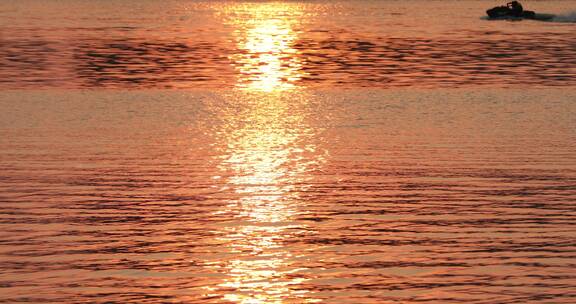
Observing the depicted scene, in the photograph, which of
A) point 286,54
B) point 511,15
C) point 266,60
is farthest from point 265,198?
point 511,15

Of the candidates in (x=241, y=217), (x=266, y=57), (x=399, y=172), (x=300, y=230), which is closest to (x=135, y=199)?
(x=241, y=217)

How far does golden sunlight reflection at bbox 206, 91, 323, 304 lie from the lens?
938 centimetres

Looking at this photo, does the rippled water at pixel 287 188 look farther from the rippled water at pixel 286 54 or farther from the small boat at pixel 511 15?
the small boat at pixel 511 15

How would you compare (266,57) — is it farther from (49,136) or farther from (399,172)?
(399,172)

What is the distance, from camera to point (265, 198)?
13297 mm

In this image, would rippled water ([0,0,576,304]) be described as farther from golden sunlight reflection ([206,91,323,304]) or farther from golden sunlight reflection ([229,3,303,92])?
golden sunlight reflection ([229,3,303,92])

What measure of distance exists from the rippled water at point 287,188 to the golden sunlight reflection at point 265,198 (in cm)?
3

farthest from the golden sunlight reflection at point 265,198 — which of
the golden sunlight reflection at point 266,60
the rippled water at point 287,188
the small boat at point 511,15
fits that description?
the small boat at point 511,15

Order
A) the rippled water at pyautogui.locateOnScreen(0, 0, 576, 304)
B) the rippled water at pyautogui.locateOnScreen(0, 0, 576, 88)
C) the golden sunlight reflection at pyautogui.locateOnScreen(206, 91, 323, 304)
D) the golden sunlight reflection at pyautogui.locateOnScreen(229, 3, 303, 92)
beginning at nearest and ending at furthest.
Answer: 1. the golden sunlight reflection at pyautogui.locateOnScreen(206, 91, 323, 304)
2. the rippled water at pyautogui.locateOnScreen(0, 0, 576, 304)
3. the golden sunlight reflection at pyautogui.locateOnScreen(229, 3, 303, 92)
4. the rippled water at pyautogui.locateOnScreen(0, 0, 576, 88)

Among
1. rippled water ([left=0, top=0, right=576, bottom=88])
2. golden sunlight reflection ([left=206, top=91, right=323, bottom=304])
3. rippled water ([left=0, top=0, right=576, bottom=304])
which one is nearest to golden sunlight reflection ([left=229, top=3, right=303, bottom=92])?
rippled water ([left=0, top=0, right=576, bottom=88])

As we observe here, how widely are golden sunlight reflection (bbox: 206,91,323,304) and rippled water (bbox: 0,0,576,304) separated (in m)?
0.03

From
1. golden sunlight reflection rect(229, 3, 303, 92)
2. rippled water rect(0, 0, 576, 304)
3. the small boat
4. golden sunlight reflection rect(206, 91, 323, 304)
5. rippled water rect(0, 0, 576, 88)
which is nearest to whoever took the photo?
golden sunlight reflection rect(206, 91, 323, 304)

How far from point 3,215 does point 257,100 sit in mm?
13032

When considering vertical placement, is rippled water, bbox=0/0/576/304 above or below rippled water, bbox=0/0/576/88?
above
